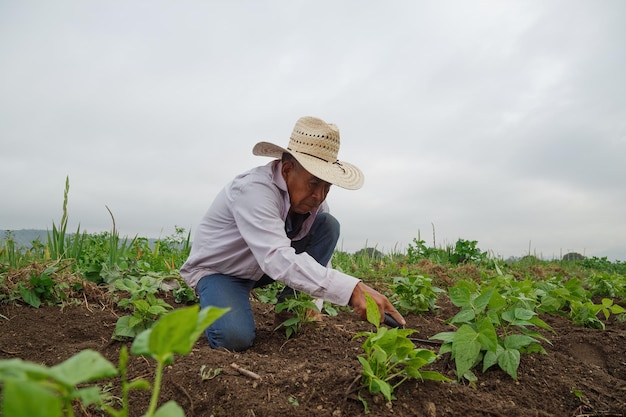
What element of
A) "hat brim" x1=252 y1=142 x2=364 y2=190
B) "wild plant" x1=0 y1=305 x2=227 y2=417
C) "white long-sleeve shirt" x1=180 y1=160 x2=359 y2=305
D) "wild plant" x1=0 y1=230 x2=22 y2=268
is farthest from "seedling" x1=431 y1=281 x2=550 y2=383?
"wild plant" x1=0 y1=230 x2=22 y2=268

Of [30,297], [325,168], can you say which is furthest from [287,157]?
[30,297]

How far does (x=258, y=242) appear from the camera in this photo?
2.70 metres

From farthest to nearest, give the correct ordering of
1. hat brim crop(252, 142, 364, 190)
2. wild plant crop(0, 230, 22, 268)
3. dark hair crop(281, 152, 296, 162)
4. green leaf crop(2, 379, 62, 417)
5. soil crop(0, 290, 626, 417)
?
wild plant crop(0, 230, 22, 268), dark hair crop(281, 152, 296, 162), hat brim crop(252, 142, 364, 190), soil crop(0, 290, 626, 417), green leaf crop(2, 379, 62, 417)

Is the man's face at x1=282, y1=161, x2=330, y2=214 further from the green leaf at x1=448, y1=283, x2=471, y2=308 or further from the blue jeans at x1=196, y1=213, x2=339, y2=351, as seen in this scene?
the green leaf at x1=448, y1=283, x2=471, y2=308

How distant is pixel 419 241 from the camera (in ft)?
26.0

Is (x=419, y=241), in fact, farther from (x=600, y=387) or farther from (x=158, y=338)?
(x=158, y=338)

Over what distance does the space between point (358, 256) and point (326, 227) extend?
363 cm

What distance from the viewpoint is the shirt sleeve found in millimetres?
2438

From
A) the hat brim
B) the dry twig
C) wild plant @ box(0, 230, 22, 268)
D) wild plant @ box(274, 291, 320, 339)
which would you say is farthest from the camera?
wild plant @ box(0, 230, 22, 268)

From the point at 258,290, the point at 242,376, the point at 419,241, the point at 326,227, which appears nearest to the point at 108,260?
the point at 258,290

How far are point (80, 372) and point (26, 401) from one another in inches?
3.8

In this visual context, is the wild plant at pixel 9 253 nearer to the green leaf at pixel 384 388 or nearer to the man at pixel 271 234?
the man at pixel 271 234

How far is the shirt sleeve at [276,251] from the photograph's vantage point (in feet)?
8.00

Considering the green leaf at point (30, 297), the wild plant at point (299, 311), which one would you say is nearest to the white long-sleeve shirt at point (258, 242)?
the wild plant at point (299, 311)
